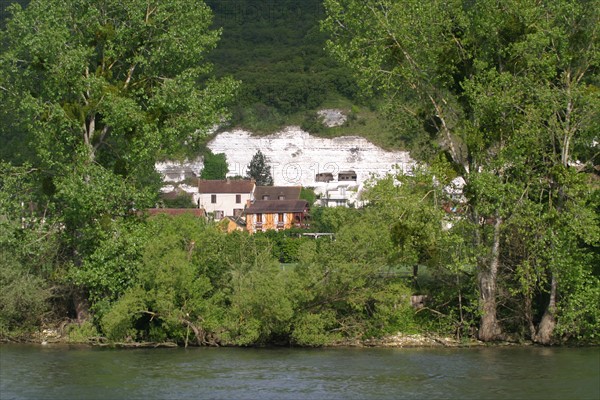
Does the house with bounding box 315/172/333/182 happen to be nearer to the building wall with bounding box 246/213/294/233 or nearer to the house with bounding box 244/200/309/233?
the house with bounding box 244/200/309/233

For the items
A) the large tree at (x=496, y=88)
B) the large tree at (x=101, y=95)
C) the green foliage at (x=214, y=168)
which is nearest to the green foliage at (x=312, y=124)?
the green foliage at (x=214, y=168)

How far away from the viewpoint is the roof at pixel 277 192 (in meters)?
103

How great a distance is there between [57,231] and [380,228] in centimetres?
1062

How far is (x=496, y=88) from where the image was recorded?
101ft

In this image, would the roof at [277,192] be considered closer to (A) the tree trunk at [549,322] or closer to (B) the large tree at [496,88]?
(B) the large tree at [496,88]

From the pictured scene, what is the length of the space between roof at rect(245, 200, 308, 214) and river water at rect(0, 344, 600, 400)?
2523 inches

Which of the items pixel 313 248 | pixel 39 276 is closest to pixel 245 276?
pixel 313 248

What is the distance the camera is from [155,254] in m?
32.1

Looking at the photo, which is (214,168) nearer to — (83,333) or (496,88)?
(83,333)

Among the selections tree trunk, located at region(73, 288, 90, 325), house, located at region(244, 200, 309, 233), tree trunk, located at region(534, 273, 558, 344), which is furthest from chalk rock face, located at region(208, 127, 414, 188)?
tree trunk, located at region(534, 273, 558, 344)

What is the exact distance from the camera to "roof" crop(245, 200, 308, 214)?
9569cm

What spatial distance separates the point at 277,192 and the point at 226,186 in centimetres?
648

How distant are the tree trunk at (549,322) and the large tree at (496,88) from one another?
0.03m

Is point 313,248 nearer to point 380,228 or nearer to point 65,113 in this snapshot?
point 380,228
